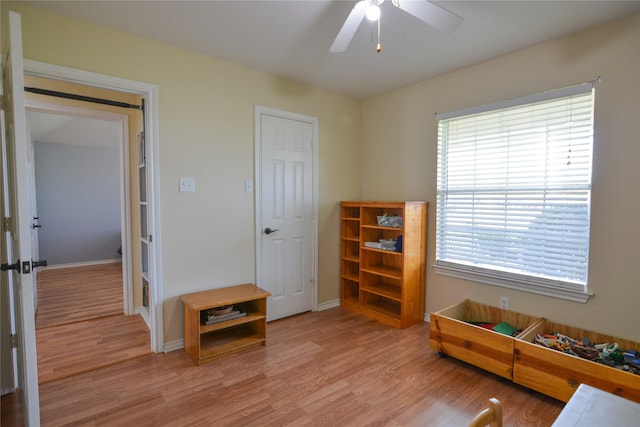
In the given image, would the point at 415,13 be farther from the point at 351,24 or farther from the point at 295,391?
the point at 295,391

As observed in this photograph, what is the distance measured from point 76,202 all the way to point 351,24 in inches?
254

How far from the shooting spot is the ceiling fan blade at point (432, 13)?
161 centimetres

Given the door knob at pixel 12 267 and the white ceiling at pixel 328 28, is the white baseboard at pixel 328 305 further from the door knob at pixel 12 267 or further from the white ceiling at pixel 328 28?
the door knob at pixel 12 267

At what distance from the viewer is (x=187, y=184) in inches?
106

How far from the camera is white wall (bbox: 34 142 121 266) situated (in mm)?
5770

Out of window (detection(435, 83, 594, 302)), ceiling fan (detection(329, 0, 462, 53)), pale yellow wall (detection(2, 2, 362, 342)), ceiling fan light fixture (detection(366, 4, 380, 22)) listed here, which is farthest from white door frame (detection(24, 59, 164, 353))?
window (detection(435, 83, 594, 302))

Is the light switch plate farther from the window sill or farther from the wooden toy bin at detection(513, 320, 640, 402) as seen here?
the wooden toy bin at detection(513, 320, 640, 402)

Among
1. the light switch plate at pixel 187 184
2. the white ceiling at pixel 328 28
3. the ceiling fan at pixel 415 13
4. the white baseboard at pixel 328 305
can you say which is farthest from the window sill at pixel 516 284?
the light switch plate at pixel 187 184

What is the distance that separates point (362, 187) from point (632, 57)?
2497 millimetres

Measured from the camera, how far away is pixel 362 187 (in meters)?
3.97

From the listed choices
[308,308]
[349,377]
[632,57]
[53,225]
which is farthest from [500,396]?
[53,225]

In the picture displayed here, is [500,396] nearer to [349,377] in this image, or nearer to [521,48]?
[349,377]

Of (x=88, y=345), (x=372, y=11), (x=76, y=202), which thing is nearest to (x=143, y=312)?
(x=88, y=345)

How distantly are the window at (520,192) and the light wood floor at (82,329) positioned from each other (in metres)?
2.92
